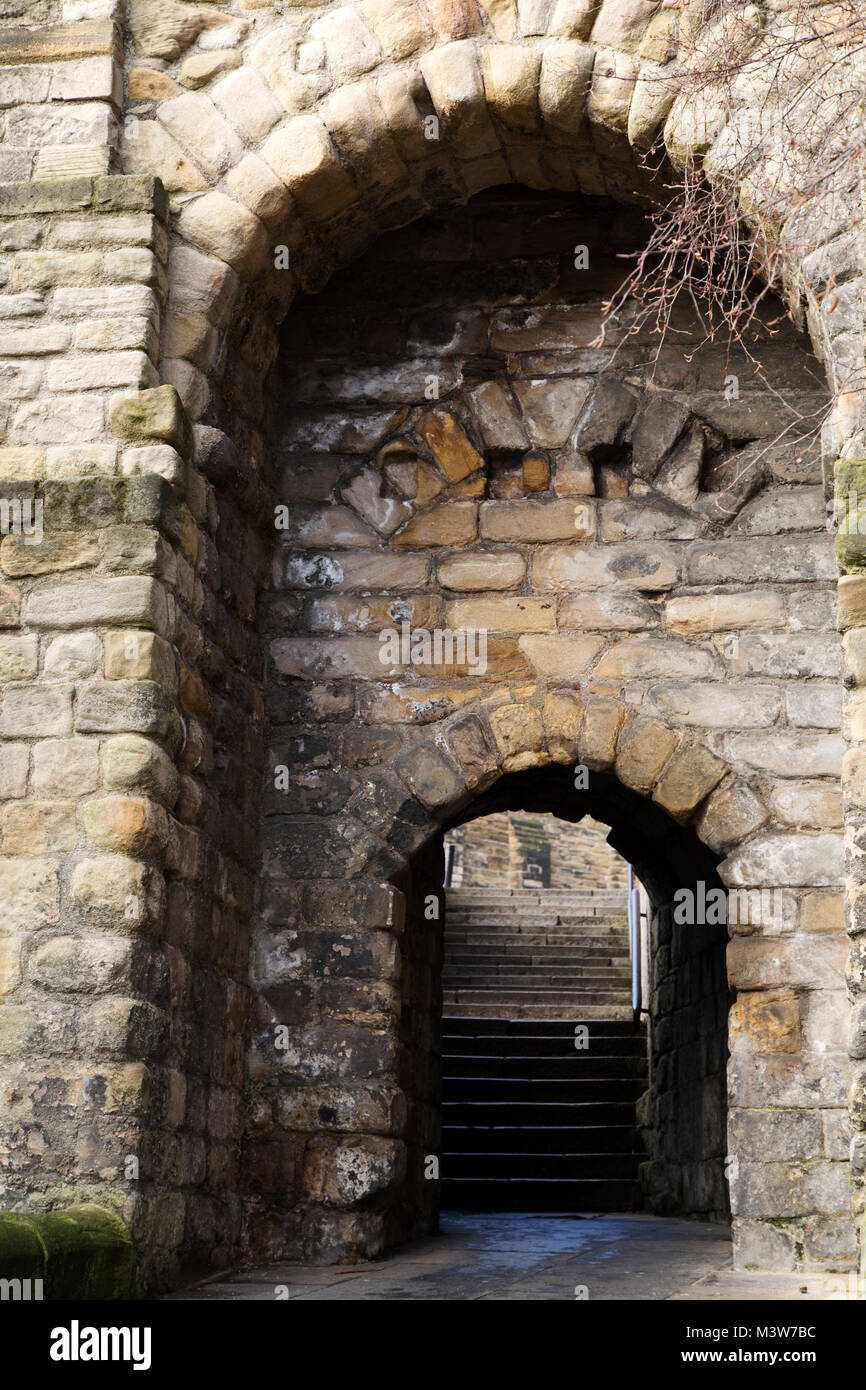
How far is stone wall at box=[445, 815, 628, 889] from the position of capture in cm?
1587

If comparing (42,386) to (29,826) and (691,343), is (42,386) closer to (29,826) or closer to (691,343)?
(29,826)

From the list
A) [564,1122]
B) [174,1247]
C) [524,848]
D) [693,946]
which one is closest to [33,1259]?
[174,1247]

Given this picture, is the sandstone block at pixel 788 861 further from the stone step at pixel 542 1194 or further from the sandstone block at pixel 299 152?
the stone step at pixel 542 1194

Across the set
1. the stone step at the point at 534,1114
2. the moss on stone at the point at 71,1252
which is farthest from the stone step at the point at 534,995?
the moss on stone at the point at 71,1252

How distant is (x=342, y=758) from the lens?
15.6 ft

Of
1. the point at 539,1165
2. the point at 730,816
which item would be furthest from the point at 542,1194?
the point at 730,816

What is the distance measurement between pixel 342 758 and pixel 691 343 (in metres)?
1.87

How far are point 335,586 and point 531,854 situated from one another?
1192 cm

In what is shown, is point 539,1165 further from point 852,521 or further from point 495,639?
point 852,521

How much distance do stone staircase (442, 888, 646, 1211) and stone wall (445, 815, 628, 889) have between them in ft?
13.9

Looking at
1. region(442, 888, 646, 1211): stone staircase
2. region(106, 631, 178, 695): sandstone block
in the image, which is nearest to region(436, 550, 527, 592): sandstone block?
region(106, 631, 178, 695): sandstone block

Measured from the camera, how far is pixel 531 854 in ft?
54.4

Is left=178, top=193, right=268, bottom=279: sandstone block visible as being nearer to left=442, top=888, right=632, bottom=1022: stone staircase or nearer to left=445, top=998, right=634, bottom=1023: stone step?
left=442, top=888, right=632, bottom=1022: stone staircase
